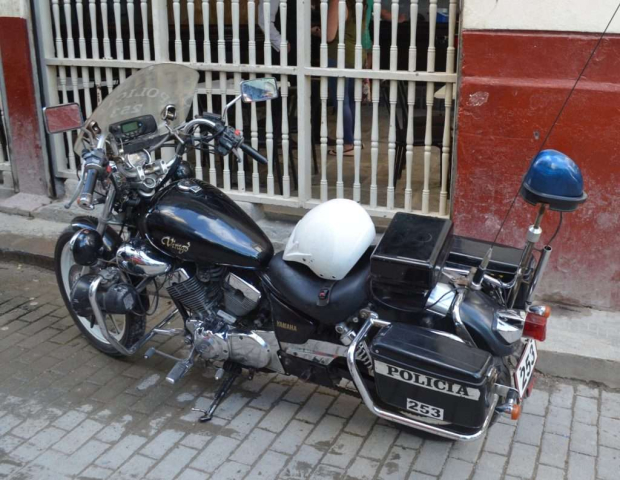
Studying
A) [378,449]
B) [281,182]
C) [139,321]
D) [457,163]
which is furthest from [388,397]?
[281,182]

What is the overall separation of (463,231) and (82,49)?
3407 millimetres

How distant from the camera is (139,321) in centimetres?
423

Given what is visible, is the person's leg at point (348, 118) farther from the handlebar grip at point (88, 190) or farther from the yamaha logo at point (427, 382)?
the yamaha logo at point (427, 382)

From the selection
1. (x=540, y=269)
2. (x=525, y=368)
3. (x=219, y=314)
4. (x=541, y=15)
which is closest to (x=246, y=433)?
(x=219, y=314)

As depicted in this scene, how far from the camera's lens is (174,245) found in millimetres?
3672

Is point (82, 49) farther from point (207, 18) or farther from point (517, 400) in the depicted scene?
point (517, 400)

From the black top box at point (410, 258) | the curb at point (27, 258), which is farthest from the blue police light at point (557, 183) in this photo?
the curb at point (27, 258)

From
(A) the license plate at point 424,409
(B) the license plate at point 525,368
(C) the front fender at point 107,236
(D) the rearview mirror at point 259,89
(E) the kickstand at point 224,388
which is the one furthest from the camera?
(C) the front fender at point 107,236

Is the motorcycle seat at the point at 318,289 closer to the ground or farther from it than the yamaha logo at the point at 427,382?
farther from it

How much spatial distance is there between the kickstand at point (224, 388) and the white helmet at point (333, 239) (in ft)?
2.41

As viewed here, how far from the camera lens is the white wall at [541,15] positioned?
4254 mm

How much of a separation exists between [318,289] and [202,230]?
2.12ft

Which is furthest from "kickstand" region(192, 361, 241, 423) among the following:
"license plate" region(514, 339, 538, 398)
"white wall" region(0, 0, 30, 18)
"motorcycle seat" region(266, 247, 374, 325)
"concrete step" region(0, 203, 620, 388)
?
"white wall" region(0, 0, 30, 18)

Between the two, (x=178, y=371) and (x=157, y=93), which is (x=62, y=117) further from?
(x=178, y=371)
